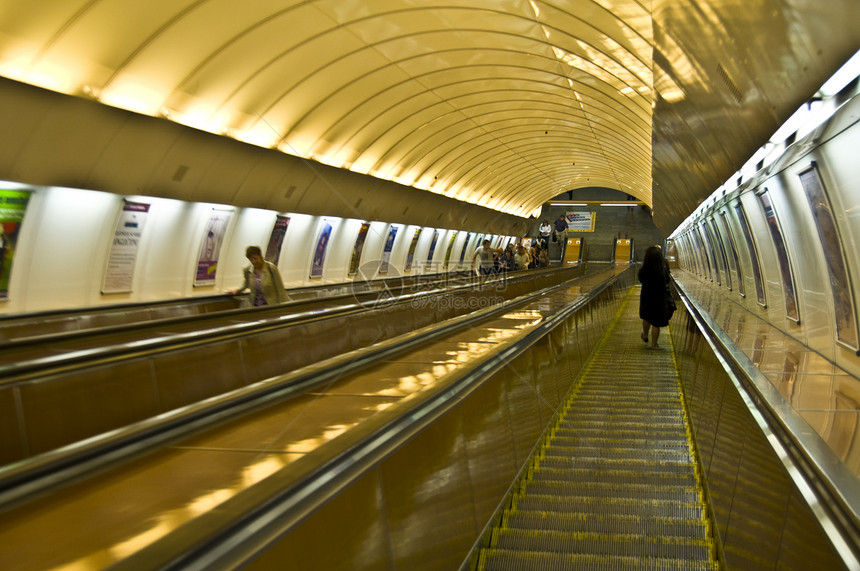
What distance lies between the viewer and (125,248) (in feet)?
52.7

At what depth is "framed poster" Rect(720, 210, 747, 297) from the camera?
15877 mm

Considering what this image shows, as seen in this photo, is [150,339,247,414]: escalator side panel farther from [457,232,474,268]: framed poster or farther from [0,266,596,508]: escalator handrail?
[457,232,474,268]: framed poster

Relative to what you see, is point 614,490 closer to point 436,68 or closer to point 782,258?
point 782,258

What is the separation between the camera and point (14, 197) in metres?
13.1

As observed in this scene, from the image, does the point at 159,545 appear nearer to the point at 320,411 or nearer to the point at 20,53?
the point at 320,411

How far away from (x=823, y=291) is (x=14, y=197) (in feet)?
44.1

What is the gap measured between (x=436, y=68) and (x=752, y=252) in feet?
34.9

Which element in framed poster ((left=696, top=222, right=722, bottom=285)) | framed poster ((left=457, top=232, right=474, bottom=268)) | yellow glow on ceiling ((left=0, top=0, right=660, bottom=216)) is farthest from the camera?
framed poster ((left=457, top=232, right=474, bottom=268))

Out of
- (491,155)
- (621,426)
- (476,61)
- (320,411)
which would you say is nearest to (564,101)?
(476,61)

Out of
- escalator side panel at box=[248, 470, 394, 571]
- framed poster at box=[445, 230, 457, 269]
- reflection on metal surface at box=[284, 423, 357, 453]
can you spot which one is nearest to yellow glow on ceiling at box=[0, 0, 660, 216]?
reflection on metal surface at box=[284, 423, 357, 453]

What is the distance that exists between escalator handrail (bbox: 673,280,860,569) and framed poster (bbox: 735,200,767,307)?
10.5m

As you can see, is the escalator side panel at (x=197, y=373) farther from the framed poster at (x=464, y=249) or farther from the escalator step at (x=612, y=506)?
the framed poster at (x=464, y=249)

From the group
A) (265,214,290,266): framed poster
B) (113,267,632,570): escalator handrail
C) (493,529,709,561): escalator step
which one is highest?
(265,214,290,266): framed poster

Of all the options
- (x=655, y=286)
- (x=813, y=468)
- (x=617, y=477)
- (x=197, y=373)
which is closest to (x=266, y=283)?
(x=197, y=373)
